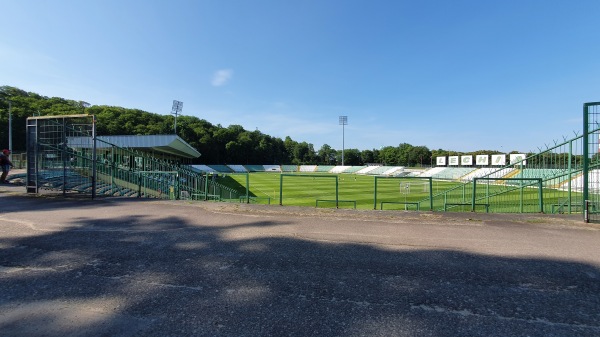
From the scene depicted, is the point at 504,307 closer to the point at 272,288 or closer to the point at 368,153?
the point at 272,288

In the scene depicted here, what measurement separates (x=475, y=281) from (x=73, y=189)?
14.1 meters

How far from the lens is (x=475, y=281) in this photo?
149 inches

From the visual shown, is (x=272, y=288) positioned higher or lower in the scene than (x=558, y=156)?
lower

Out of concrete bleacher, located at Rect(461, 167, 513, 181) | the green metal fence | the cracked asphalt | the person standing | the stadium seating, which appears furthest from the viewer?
the stadium seating

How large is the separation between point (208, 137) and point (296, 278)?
372ft

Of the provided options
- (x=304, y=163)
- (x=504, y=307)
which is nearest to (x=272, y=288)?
(x=504, y=307)

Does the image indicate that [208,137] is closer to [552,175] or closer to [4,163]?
[4,163]

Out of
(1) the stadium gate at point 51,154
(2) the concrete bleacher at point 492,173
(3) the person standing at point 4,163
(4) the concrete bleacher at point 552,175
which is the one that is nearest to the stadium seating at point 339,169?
(2) the concrete bleacher at point 492,173

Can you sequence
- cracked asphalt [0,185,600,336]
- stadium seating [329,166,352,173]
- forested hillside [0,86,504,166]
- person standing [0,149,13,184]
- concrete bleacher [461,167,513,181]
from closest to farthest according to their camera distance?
cracked asphalt [0,185,600,336] → concrete bleacher [461,167,513,181] → person standing [0,149,13,184] → forested hillside [0,86,504,166] → stadium seating [329,166,352,173]

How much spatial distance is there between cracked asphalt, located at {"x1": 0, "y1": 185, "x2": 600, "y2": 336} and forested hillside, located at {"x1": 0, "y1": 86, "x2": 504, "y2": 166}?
54.3 metres

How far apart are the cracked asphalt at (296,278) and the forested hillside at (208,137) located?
54.3 meters

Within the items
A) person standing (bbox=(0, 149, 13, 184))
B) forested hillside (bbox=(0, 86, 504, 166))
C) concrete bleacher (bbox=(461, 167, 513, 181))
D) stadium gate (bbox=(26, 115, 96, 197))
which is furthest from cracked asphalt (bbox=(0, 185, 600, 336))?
forested hillside (bbox=(0, 86, 504, 166))

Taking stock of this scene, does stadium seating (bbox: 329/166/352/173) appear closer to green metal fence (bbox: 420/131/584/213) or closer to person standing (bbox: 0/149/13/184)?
green metal fence (bbox: 420/131/584/213)

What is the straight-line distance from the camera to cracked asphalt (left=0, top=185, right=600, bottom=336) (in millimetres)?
2754
